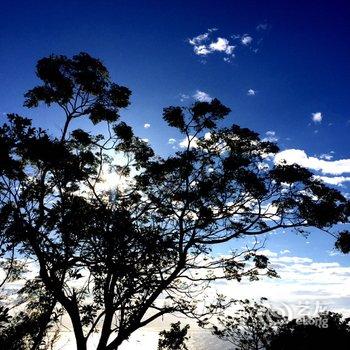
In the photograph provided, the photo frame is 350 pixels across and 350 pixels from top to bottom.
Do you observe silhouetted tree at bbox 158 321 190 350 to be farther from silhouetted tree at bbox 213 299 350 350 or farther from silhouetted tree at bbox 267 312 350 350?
silhouetted tree at bbox 267 312 350 350

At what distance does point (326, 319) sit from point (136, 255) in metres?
14.8

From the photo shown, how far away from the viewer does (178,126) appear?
16719mm

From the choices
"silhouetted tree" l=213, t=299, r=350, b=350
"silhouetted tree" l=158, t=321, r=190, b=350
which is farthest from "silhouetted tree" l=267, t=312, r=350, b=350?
"silhouetted tree" l=158, t=321, r=190, b=350

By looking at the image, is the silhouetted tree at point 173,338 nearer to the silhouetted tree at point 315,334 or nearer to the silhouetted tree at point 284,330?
the silhouetted tree at point 284,330

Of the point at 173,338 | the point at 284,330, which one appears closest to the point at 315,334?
the point at 284,330

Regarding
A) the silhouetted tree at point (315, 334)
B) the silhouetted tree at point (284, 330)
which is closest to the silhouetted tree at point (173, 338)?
the silhouetted tree at point (284, 330)

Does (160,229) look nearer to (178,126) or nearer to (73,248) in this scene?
(73,248)

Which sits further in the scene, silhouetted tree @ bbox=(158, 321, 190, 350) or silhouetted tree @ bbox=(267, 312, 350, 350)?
silhouetted tree @ bbox=(158, 321, 190, 350)

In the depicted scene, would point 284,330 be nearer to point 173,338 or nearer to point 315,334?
point 315,334

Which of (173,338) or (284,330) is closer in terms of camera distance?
(173,338)

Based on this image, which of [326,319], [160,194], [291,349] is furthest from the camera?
[326,319]

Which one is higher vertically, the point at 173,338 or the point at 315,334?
the point at 315,334

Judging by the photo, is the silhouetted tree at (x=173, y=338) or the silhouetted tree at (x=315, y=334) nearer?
the silhouetted tree at (x=315, y=334)

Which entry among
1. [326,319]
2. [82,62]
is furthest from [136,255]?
[326,319]
